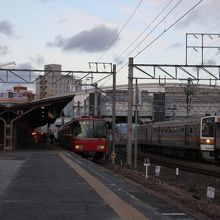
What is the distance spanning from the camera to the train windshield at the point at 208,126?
119ft

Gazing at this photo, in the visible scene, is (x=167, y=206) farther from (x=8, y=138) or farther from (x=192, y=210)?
(x=8, y=138)

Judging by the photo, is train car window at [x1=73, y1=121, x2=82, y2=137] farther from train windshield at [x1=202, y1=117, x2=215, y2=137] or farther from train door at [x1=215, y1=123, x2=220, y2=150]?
train door at [x1=215, y1=123, x2=220, y2=150]

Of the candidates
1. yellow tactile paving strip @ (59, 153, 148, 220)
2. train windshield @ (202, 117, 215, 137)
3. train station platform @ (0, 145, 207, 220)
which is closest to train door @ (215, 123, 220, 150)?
train windshield @ (202, 117, 215, 137)

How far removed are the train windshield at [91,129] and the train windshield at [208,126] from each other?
6.76 meters

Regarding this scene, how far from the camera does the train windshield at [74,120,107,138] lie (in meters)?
38.2

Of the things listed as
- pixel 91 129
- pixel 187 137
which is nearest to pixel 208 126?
pixel 187 137

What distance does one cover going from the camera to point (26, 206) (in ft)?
34.9

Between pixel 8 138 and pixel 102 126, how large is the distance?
7.70m

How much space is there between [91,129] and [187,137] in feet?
25.1

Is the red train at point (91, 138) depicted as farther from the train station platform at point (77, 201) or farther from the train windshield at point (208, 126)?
the train station platform at point (77, 201)

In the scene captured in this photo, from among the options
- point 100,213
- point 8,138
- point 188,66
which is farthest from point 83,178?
point 8,138

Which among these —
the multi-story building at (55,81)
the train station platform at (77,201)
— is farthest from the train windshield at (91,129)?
the train station platform at (77,201)

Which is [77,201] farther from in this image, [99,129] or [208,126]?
[99,129]

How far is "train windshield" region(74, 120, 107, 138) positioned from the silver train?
649 centimetres
